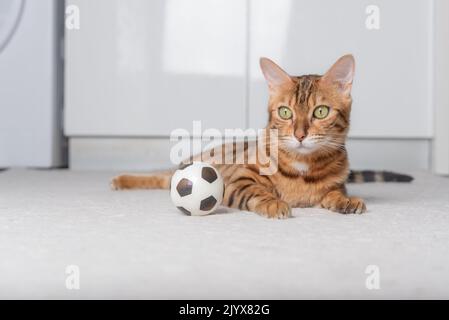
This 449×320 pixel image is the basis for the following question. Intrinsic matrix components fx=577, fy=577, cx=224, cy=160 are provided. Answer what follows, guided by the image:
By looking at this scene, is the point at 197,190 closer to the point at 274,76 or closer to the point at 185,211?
the point at 185,211

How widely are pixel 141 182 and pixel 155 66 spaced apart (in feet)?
2.77

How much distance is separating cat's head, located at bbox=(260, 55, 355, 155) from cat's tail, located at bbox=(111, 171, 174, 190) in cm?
57

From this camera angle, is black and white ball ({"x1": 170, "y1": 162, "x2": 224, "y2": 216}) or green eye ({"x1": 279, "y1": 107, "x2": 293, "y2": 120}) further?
green eye ({"x1": 279, "y1": 107, "x2": 293, "y2": 120})

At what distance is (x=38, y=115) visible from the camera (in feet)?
8.60

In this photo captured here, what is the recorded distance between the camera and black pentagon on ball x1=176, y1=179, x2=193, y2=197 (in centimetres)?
130

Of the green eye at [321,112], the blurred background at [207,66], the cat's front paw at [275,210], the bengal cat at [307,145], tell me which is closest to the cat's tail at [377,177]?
the blurred background at [207,66]

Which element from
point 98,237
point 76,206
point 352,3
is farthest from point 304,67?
point 98,237

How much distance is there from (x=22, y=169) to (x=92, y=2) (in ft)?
2.66

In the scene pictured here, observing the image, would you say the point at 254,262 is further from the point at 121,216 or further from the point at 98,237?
the point at 121,216
